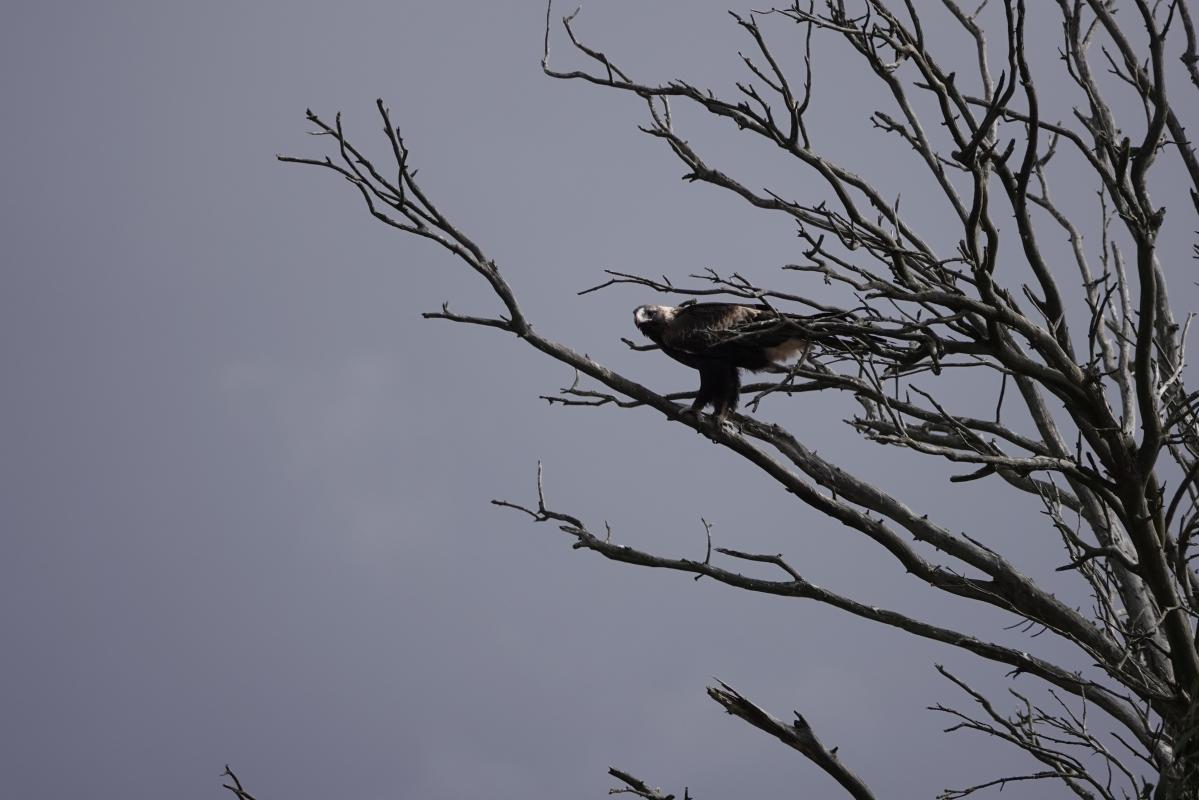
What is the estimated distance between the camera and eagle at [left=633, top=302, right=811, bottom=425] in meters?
6.46

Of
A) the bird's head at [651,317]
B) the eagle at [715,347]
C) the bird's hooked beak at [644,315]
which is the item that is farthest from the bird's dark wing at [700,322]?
the bird's hooked beak at [644,315]

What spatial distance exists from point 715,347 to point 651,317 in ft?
2.67

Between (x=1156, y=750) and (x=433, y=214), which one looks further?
(x=1156, y=750)

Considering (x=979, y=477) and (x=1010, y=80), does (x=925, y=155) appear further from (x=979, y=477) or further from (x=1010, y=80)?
(x=979, y=477)

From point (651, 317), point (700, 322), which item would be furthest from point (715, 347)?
point (651, 317)

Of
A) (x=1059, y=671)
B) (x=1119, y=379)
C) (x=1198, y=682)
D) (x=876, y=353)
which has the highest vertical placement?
(x=1119, y=379)

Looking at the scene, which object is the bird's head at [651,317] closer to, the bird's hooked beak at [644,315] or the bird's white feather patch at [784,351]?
the bird's hooked beak at [644,315]

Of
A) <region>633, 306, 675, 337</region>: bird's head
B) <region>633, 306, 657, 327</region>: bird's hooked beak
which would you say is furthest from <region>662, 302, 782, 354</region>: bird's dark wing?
<region>633, 306, 657, 327</region>: bird's hooked beak

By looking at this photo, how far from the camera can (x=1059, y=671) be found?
17.7 feet

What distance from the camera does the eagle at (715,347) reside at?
6465 mm

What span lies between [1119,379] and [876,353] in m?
2.51

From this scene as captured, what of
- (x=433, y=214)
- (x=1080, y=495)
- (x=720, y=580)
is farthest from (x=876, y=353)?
(x=1080, y=495)

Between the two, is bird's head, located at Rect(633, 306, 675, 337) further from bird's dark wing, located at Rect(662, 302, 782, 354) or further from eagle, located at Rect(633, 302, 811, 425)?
bird's dark wing, located at Rect(662, 302, 782, 354)

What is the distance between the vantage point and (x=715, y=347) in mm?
6762
